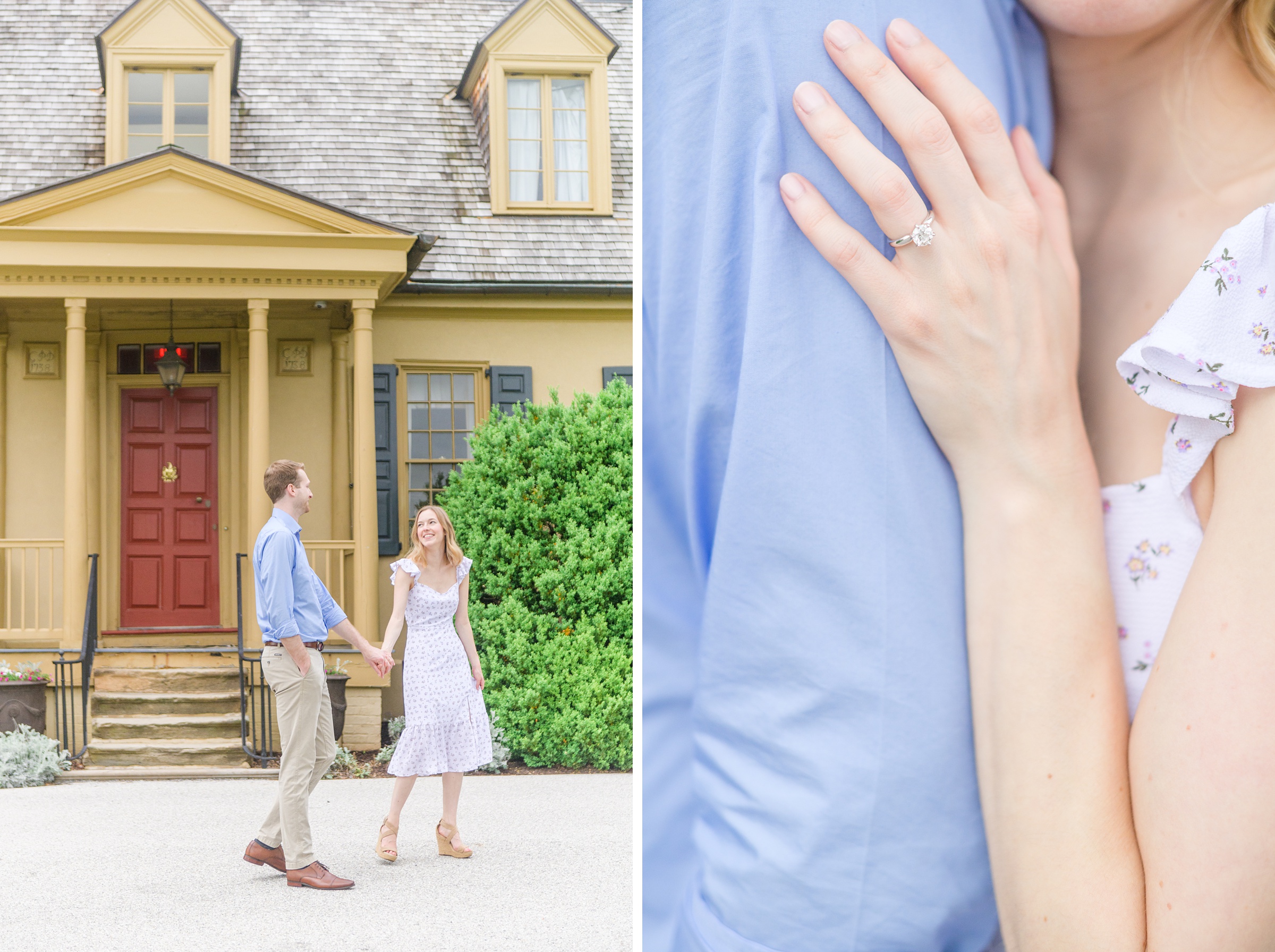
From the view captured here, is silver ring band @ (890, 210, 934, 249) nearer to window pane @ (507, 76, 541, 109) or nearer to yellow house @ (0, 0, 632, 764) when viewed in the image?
yellow house @ (0, 0, 632, 764)

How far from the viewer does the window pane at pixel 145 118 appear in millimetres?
10461

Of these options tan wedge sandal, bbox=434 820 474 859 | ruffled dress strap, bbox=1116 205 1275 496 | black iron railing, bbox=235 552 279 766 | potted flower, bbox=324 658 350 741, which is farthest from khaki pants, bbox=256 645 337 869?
ruffled dress strap, bbox=1116 205 1275 496

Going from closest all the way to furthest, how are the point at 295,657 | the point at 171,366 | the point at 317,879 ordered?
the point at 295,657, the point at 317,879, the point at 171,366

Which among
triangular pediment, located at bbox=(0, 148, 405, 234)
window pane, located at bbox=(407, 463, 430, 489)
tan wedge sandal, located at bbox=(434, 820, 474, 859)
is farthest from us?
window pane, located at bbox=(407, 463, 430, 489)

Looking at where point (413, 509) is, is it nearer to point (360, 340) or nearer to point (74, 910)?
point (360, 340)

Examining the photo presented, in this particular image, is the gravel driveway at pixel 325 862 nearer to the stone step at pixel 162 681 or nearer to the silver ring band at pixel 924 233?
the stone step at pixel 162 681

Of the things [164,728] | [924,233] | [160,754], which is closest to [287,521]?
[160,754]

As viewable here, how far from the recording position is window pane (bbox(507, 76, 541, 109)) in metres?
11.1

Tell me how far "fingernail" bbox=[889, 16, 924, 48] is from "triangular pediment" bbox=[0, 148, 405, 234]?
864 centimetres

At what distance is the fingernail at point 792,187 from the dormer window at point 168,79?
34.6 ft

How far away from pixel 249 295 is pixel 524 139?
334 cm

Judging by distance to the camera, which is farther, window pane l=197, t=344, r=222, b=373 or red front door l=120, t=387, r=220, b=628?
window pane l=197, t=344, r=222, b=373

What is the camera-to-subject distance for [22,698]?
867 centimetres

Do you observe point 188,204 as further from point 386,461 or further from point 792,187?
point 792,187
